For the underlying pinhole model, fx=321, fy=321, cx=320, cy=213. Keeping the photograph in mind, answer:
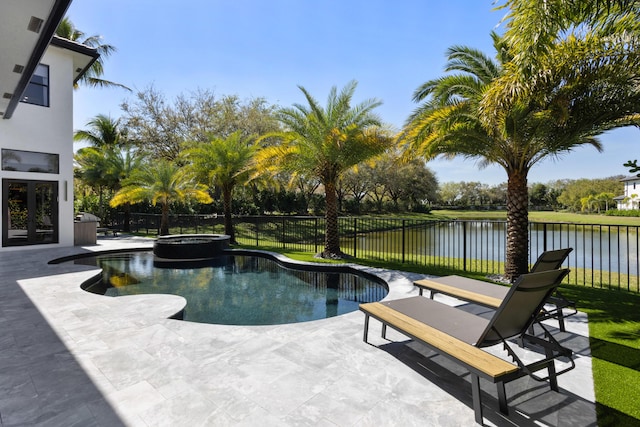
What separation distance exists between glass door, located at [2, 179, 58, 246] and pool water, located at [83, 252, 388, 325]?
386 cm

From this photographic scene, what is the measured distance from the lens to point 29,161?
37.7 ft

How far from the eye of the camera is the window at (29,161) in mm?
11078

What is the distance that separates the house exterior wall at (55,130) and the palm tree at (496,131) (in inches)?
496

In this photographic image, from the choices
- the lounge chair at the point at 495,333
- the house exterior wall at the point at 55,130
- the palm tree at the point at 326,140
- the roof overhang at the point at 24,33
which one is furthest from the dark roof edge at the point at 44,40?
the lounge chair at the point at 495,333

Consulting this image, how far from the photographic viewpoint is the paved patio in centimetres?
238

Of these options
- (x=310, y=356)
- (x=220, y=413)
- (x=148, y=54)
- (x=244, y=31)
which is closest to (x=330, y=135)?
(x=244, y=31)

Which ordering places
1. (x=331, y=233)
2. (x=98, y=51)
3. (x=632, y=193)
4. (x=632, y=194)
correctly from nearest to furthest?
1. (x=632, y=194)
2. (x=331, y=233)
3. (x=632, y=193)
4. (x=98, y=51)

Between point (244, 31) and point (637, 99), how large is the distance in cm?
1194

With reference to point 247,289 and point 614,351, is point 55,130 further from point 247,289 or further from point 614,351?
point 614,351

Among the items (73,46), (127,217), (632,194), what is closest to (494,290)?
(632,194)

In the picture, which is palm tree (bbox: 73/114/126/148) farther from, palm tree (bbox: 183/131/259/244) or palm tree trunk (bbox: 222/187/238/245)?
palm tree trunk (bbox: 222/187/238/245)

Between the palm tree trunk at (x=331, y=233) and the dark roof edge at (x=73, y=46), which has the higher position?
the dark roof edge at (x=73, y=46)

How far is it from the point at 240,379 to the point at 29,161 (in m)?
13.4

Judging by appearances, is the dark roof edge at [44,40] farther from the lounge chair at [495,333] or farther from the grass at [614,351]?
the grass at [614,351]
